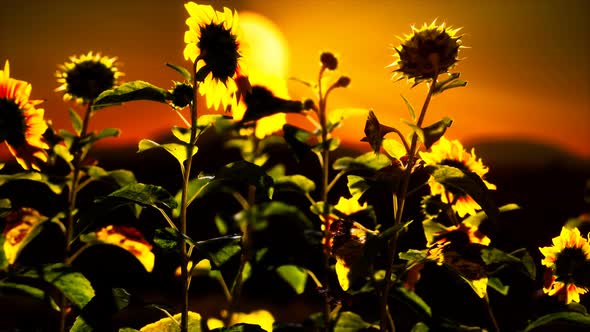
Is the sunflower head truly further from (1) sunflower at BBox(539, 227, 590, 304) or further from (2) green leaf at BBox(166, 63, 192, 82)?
(1) sunflower at BBox(539, 227, 590, 304)

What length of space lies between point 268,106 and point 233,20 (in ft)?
0.96

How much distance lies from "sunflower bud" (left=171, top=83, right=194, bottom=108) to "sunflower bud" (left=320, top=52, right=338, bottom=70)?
0.24 metres

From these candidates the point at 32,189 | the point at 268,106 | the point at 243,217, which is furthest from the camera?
the point at 32,189

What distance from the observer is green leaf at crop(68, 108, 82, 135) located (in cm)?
141

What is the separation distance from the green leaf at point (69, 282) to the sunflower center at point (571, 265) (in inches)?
39.7

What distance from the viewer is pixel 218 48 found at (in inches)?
43.5

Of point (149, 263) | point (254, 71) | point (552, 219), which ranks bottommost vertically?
point (552, 219)

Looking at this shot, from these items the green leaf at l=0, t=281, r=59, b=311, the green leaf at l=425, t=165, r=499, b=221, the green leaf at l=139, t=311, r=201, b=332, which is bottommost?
the green leaf at l=139, t=311, r=201, b=332

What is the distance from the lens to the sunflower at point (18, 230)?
1321 millimetres

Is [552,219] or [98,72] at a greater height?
[98,72]

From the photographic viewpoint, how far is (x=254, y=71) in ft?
3.97

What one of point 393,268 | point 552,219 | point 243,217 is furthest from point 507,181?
point 243,217

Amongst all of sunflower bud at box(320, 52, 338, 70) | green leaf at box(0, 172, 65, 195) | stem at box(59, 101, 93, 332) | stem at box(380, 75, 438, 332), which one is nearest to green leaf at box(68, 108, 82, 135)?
stem at box(59, 101, 93, 332)

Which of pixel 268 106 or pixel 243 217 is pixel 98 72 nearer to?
pixel 268 106
